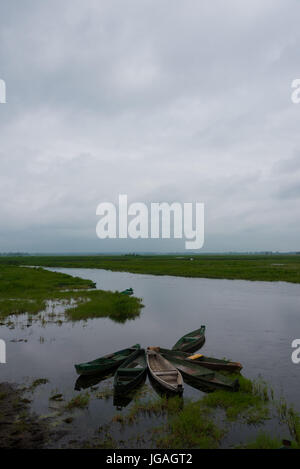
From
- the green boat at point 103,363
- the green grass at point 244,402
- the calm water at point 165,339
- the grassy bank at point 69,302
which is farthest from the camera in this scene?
the grassy bank at point 69,302

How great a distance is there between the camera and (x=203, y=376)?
14.2 meters

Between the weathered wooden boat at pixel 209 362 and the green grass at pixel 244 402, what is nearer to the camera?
the green grass at pixel 244 402

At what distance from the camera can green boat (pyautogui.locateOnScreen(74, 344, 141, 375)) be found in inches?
599

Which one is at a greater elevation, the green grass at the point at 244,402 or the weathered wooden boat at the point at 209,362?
the weathered wooden boat at the point at 209,362

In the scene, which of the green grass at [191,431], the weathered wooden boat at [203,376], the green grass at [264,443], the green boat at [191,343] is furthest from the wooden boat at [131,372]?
the green grass at [264,443]

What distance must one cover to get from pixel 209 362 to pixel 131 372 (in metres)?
4.23

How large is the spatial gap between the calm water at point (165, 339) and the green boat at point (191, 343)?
519 mm

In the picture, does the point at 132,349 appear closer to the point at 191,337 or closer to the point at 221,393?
the point at 191,337

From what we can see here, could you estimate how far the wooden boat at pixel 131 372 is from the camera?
43.9 feet

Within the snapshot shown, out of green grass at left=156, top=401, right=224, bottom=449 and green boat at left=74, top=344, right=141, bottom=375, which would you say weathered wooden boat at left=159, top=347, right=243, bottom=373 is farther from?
green grass at left=156, top=401, right=224, bottom=449

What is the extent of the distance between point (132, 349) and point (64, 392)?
5264 millimetres

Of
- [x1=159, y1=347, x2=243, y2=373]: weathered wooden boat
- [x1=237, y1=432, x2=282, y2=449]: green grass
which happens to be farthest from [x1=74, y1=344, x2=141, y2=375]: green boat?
[x1=237, y1=432, x2=282, y2=449]: green grass

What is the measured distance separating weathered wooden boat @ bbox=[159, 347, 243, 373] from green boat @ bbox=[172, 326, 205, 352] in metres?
1.97

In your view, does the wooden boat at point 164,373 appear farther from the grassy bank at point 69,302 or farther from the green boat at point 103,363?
the grassy bank at point 69,302
